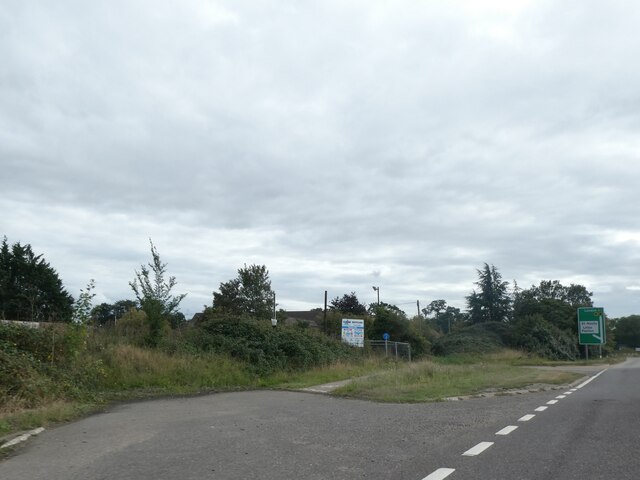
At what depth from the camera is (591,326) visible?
51.9 m

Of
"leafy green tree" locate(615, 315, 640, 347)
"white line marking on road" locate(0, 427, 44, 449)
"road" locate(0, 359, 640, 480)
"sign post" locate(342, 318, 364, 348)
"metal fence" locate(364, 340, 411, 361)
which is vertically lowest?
"white line marking on road" locate(0, 427, 44, 449)

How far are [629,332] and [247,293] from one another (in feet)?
446

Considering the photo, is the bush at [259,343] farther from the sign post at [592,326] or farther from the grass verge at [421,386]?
the sign post at [592,326]

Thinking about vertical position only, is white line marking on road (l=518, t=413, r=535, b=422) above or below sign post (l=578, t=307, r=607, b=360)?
below

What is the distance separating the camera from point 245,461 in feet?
24.6

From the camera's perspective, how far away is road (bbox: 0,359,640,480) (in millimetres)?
6836

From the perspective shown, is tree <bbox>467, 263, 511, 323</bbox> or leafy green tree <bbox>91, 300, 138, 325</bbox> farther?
tree <bbox>467, 263, 511, 323</bbox>

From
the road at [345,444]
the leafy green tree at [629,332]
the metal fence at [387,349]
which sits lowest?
the road at [345,444]

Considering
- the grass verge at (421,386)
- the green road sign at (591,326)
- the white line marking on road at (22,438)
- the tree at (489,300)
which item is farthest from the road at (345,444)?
the tree at (489,300)

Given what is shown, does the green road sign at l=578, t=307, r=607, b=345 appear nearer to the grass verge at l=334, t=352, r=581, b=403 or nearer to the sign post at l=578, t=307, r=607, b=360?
the sign post at l=578, t=307, r=607, b=360

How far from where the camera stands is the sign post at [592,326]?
5162cm

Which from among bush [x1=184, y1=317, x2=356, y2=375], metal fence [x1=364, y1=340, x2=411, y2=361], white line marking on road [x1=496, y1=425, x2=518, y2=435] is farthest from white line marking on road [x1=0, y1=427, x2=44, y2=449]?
metal fence [x1=364, y1=340, x2=411, y2=361]

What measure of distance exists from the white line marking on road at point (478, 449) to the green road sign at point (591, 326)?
157ft

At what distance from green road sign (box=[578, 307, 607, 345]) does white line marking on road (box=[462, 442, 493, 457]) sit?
47.9m
